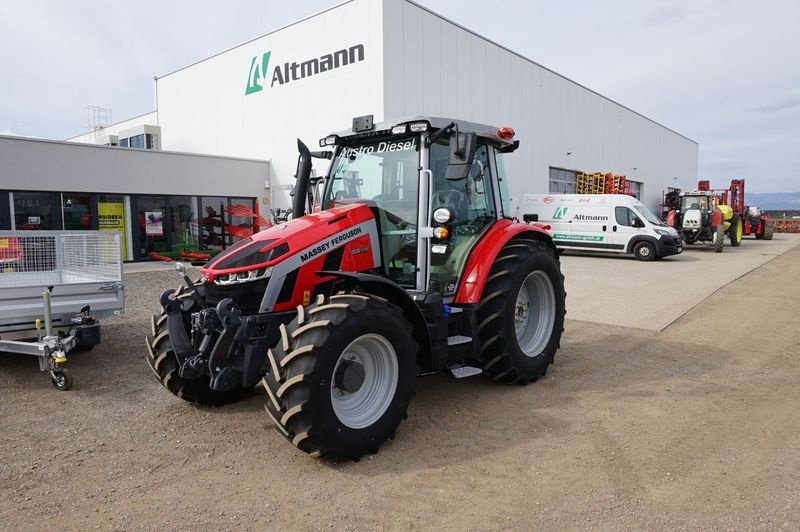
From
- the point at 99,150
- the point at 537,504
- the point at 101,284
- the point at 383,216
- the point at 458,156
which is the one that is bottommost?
the point at 537,504

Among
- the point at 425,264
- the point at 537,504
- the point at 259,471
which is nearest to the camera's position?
the point at 537,504

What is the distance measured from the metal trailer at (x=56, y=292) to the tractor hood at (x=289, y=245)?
2153mm

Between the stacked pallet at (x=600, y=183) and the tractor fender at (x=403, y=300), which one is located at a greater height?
the stacked pallet at (x=600, y=183)

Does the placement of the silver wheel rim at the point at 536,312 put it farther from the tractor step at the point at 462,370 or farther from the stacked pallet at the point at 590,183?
the stacked pallet at the point at 590,183

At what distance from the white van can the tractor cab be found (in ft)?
42.6

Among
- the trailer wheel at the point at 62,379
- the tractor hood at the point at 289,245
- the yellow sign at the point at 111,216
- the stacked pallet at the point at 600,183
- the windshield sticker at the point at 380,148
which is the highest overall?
the stacked pallet at the point at 600,183

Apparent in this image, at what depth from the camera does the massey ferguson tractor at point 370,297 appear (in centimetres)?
338

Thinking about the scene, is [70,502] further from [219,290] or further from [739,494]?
[739,494]

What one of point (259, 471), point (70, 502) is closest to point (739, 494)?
point (259, 471)

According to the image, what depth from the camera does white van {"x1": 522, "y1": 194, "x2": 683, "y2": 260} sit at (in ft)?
58.9

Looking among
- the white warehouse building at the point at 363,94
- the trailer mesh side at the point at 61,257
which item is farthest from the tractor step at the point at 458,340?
the white warehouse building at the point at 363,94

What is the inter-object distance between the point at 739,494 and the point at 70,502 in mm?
3780

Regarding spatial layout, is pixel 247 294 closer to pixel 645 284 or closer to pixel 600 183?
pixel 645 284

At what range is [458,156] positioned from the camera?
4051mm
